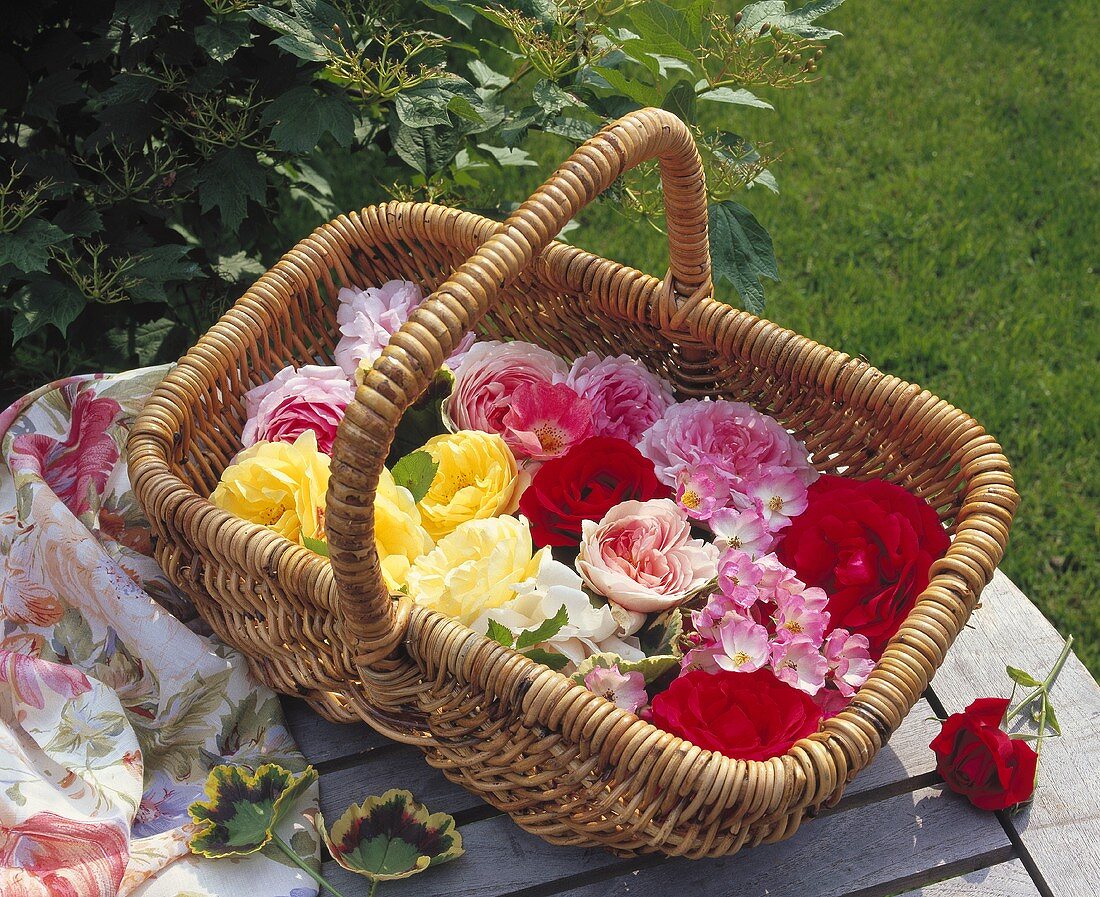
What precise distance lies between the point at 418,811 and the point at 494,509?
29cm

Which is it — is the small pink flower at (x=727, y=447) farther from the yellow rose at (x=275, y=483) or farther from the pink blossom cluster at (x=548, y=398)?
the yellow rose at (x=275, y=483)

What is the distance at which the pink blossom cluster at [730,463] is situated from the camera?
1059 mm

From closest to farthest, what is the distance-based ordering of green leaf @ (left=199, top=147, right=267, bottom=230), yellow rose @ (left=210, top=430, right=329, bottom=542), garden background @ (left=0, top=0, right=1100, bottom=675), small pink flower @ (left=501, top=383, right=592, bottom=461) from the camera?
yellow rose @ (left=210, top=430, right=329, bottom=542) < small pink flower @ (left=501, top=383, right=592, bottom=461) < green leaf @ (left=199, top=147, right=267, bottom=230) < garden background @ (left=0, top=0, right=1100, bottom=675)

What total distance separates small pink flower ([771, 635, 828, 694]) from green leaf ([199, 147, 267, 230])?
33.9 inches

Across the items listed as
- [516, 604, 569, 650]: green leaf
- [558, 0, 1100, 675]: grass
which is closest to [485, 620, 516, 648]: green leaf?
[516, 604, 569, 650]: green leaf

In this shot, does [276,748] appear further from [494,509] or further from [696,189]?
[696,189]

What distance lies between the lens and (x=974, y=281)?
2.17 metres

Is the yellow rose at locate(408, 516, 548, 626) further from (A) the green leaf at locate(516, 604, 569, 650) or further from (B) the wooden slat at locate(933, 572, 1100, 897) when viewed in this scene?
(B) the wooden slat at locate(933, 572, 1100, 897)

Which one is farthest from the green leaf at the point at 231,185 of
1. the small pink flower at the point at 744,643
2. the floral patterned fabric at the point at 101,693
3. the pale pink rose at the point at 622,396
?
the small pink flower at the point at 744,643

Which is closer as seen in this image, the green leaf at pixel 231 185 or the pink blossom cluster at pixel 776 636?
the pink blossom cluster at pixel 776 636

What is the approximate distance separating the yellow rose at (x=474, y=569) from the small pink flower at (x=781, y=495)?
253 mm

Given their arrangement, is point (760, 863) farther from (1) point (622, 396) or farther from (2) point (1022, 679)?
(1) point (622, 396)

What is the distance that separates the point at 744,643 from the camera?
0.91 meters

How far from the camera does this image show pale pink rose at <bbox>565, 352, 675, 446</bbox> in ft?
3.79
